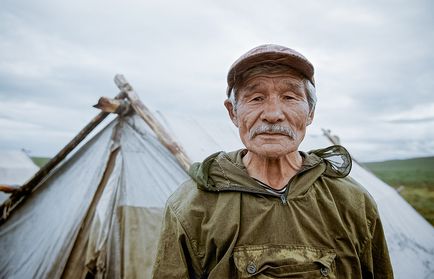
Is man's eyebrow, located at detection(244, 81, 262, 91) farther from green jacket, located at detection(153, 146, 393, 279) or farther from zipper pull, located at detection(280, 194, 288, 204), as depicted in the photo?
zipper pull, located at detection(280, 194, 288, 204)

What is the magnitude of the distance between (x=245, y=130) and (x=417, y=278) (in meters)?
4.06

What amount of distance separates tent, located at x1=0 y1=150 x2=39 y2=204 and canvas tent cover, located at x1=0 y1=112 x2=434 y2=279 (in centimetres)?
622

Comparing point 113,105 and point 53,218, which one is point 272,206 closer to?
point 113,105

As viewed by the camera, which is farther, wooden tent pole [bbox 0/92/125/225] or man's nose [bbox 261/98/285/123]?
wooden tent pole [bbox 0/92/125/225]

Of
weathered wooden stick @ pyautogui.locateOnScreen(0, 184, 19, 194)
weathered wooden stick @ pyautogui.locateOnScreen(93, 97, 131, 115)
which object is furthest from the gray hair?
weathered wooden stick @ pyautogui.locateOnScreen(0, 184, 19, 194)

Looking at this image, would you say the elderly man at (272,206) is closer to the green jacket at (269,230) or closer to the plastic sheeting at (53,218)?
the green jacket at (269,230)

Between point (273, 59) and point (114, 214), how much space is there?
3138 millimetres

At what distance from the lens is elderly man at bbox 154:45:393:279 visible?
1.42 meters

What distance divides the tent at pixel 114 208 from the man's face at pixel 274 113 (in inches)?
78.7

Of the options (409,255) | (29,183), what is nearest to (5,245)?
(29,183)

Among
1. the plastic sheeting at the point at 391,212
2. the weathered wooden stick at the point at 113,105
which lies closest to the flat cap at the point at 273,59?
the plastic sheeting at the point at 391,212

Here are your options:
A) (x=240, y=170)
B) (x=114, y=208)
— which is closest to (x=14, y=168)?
(x=114, y=208)

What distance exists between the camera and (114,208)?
382cm

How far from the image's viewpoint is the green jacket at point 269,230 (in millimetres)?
1404
